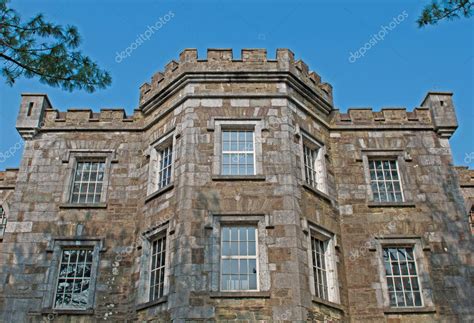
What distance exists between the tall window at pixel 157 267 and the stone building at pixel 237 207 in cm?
4

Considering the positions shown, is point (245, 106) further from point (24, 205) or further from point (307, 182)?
point (24, 205)

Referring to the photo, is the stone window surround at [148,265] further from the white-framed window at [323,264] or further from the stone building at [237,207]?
the white-framed window at [323,264]

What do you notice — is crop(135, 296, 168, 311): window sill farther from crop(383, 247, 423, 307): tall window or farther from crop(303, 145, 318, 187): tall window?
crop(383, 247, 423, 307): tall window

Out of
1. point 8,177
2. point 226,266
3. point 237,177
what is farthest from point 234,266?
point 8,177

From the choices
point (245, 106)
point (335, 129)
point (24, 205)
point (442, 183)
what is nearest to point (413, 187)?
point (442, 183)

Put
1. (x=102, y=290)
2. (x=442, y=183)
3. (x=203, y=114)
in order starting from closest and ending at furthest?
(x=102, y=290), (x=203, y=114), (x=442, y=183)

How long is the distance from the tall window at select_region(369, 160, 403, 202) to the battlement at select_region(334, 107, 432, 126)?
145cm

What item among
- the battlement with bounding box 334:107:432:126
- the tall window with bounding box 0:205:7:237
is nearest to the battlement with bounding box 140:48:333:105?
the battlement with bounding box 334:107:432:126

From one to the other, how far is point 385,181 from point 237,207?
5620 mm

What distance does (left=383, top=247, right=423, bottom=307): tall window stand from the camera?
14305mm

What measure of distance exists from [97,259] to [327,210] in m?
6.85

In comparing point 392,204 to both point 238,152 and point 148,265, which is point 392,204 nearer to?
point 238,152

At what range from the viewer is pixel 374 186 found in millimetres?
16281

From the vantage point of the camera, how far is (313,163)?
52.1ft
